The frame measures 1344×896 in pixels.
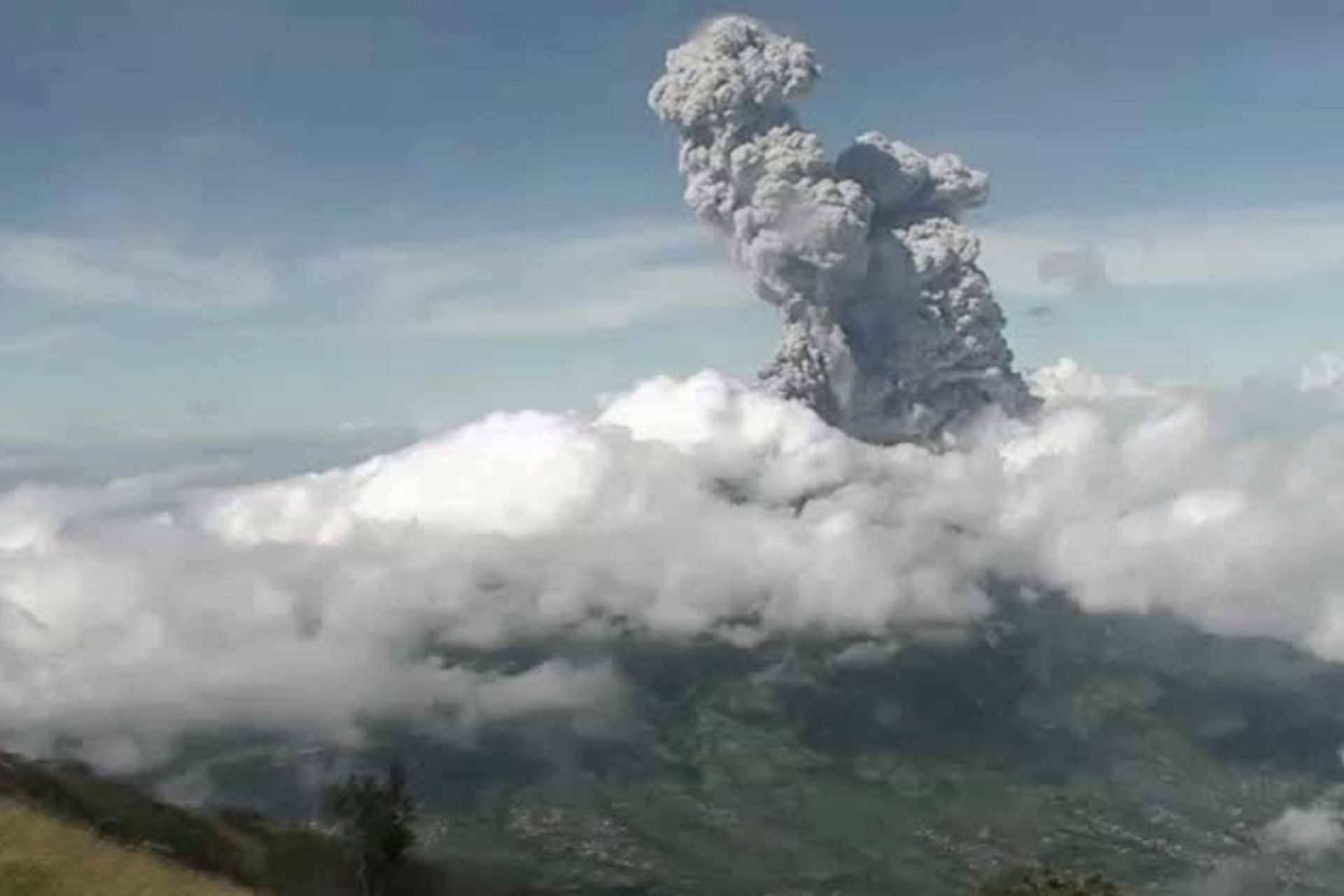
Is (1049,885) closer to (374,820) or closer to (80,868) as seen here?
(374,820)

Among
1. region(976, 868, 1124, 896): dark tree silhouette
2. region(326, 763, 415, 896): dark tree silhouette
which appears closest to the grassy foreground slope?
region(326, 763, 415, 896): dark tree silhouette

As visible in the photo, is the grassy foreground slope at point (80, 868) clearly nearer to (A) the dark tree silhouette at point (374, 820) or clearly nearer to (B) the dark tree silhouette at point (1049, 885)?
(A) the dark tree silhouette at point (374, 820)

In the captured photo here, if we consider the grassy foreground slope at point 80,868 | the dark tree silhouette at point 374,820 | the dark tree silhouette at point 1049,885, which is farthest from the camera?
the dark tree silhouette at point 374,820

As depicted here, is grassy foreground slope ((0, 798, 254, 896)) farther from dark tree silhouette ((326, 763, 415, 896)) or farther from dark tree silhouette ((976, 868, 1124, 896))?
dark tree silhouette ((976, 868, 1124, 896))

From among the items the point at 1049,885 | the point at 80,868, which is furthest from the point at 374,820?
the point at 1049,885

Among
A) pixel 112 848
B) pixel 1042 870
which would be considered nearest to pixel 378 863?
pixel 112 848

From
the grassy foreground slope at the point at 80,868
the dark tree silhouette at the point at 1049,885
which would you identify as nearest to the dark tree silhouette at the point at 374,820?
the grassy foreground slope at the point at 80,868
